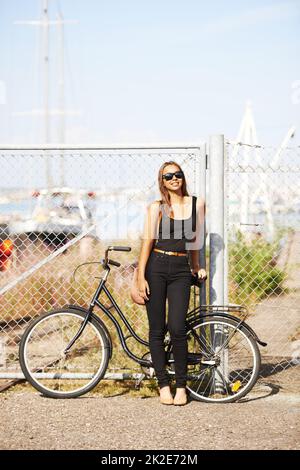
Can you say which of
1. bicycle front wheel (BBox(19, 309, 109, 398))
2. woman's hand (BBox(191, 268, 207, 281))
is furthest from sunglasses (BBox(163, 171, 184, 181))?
bicycle front wheel (BBox(19, 309, 109, 398))

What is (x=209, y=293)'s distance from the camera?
6.16 metres

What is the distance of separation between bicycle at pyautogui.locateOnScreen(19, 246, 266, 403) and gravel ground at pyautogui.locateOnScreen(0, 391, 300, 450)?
0.61ft

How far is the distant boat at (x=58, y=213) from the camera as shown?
23.0ft

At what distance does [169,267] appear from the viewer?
222 inches

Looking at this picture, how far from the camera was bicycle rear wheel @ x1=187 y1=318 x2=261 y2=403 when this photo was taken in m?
5.84

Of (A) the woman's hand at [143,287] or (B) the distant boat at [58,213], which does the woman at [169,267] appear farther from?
(B) the distant boat at [58,213]

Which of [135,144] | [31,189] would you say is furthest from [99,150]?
[31,189]

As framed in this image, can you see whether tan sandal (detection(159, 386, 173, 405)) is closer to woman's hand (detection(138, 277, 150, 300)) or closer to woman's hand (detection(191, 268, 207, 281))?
woman's hand (detection(138, 277, 150, 300))

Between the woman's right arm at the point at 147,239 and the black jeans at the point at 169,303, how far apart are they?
56 mm

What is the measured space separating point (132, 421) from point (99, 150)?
239cm

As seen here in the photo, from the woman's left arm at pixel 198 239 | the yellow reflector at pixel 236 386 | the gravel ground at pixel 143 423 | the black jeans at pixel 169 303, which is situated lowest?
the gravel ground at pixel 143 423

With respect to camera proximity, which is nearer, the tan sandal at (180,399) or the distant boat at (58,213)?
the tan sandal at (180,399)

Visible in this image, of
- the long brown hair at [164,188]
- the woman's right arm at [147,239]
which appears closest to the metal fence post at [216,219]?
the long brown hair at [164,188]

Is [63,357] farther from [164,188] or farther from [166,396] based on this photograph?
[164,188]
